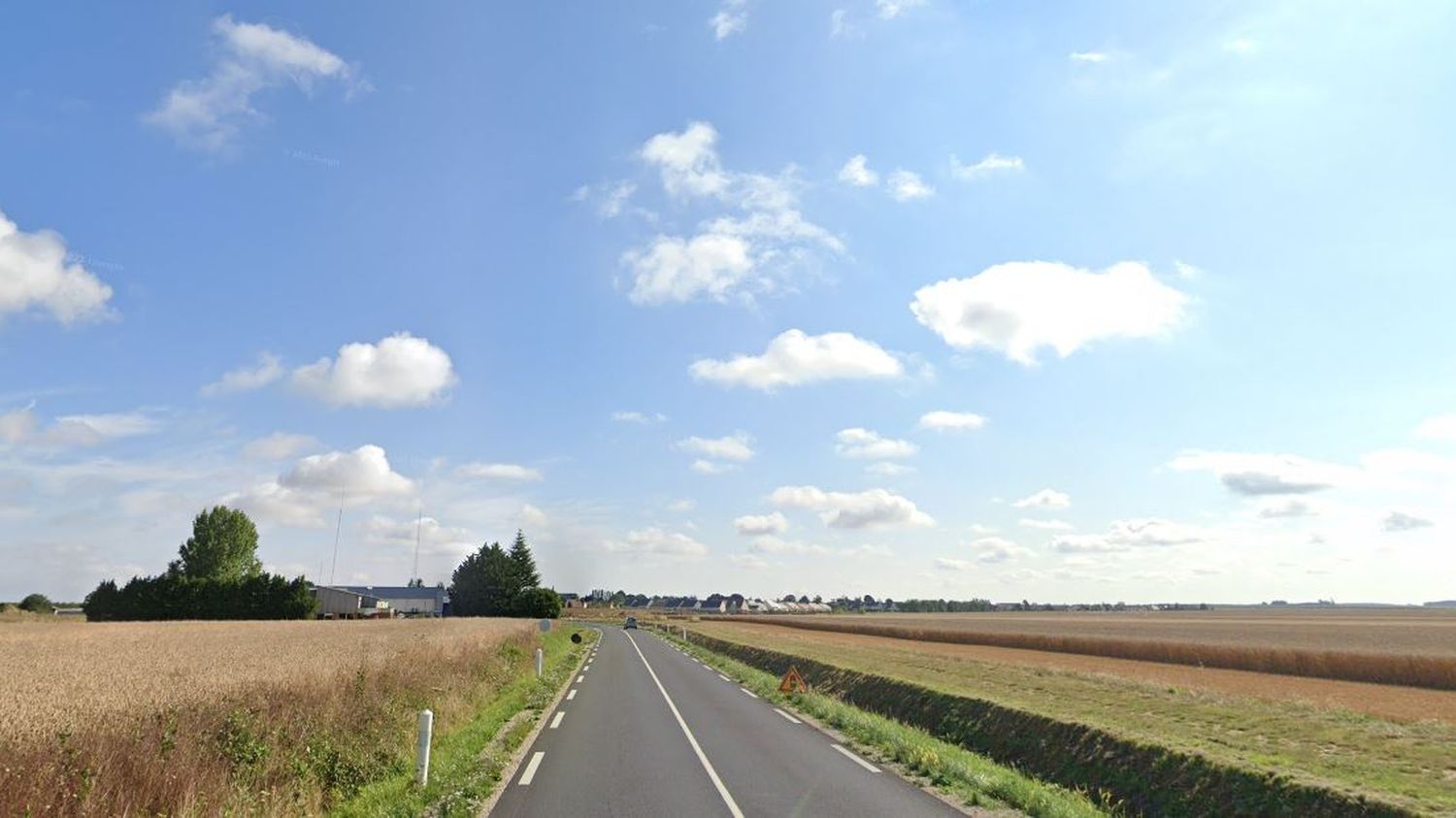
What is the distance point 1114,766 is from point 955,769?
3.16 m

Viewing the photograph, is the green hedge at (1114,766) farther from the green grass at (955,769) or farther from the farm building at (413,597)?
the farm building at (413,597)

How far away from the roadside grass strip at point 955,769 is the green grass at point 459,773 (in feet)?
22.5

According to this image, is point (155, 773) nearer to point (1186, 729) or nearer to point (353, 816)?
point (353, 816)

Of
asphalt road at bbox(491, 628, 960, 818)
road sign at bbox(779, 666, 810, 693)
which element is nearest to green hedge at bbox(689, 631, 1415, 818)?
road sign at bbox(779, 666, 810, 693)

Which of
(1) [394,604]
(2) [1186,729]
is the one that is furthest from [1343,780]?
(1) [394,604]

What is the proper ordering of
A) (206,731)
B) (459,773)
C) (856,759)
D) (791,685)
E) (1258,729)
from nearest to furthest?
1. (206,731)
2. (459,773)
3. (856,759)
4. (1258,729)
5. (791,685)

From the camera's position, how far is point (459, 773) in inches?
488

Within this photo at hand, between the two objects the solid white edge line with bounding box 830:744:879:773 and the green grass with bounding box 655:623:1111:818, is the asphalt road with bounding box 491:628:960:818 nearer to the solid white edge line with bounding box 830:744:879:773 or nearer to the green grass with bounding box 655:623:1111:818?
the solid white edge line with bounding box 830:744:879:773

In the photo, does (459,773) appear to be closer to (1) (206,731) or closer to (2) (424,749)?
(2) (424,749)

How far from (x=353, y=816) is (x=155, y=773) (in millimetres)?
2374

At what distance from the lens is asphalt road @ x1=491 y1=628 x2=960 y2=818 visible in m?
11.0

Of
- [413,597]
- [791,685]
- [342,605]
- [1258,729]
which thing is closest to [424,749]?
[791,685]

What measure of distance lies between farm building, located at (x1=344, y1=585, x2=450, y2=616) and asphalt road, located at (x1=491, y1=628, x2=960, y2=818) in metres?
149

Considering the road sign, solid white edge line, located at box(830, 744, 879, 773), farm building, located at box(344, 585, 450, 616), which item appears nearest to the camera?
solid white edge line, located at box(830, 744, 879, 773)
